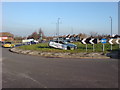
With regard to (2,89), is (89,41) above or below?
above

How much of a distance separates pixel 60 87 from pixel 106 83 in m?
1.87

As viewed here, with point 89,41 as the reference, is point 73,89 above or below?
below

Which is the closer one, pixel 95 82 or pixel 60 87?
pixel 60 87

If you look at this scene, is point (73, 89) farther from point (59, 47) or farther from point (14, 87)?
point (59, 47)

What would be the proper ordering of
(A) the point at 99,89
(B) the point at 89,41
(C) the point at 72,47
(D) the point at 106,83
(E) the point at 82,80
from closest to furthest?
(A) the point at 99,89, (D) the point at 106,83, (E) the point at 82,80, (B) the point at 89,41, (C) the point at 72,47

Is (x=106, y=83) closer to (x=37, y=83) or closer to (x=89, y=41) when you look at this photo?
(x=37, y=83)

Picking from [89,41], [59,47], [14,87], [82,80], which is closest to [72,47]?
[59,47]

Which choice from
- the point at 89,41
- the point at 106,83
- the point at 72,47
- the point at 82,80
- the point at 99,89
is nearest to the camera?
the point at 99,89

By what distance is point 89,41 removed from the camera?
15211 millimetres

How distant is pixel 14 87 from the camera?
4.80 meters

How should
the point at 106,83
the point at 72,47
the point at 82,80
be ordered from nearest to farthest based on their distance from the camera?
the point at 106,83 < the point at 82,80 < the point at 72,47

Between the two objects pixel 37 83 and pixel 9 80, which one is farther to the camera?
pixel 9 80

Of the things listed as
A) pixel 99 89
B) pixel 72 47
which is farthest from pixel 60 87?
pixel 72 47

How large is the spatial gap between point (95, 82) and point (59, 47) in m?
13.2
